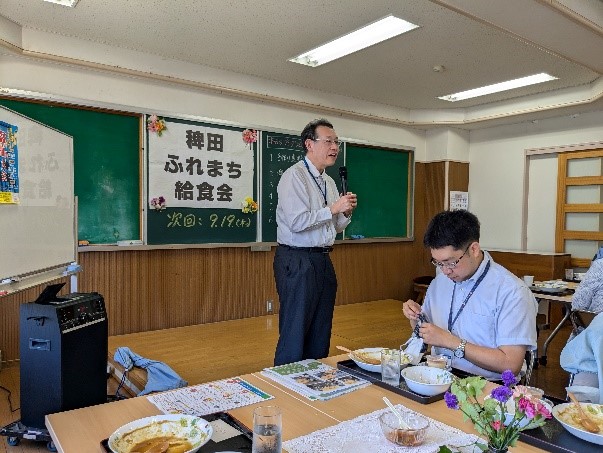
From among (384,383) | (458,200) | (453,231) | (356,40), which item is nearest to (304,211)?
(453,231)

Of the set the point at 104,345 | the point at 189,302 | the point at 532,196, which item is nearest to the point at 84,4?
the point at 104,345

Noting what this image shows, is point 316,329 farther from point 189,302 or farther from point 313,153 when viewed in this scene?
point 189,302

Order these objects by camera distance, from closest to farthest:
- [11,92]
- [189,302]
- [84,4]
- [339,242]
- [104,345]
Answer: [104,345]
[84,4]
[11,92]
[189,302]
[339,242]

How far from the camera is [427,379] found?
1449mm

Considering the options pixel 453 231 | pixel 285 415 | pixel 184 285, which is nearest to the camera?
pixel 285 415

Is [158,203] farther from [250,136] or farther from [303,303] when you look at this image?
[303,303]

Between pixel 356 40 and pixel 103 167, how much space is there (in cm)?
222

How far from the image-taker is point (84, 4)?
2.94m

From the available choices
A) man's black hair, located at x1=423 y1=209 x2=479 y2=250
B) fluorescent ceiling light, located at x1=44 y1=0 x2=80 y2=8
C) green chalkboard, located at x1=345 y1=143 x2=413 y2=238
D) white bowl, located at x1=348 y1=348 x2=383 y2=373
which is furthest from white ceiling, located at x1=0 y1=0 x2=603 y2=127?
white bowl, located at x1=348 y1=348 x2=383 y2=373

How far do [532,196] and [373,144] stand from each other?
2.02 metres

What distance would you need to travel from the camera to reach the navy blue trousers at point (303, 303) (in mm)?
2465

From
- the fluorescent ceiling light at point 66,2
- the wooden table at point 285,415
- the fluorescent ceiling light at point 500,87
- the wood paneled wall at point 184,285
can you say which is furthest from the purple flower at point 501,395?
the fluorescent ceiling light at point 500,87

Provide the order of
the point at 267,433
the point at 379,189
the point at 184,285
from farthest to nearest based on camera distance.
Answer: the point at 379,189
the point at 184,285
the point at 267,433

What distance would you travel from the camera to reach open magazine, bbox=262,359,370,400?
4.57ft
